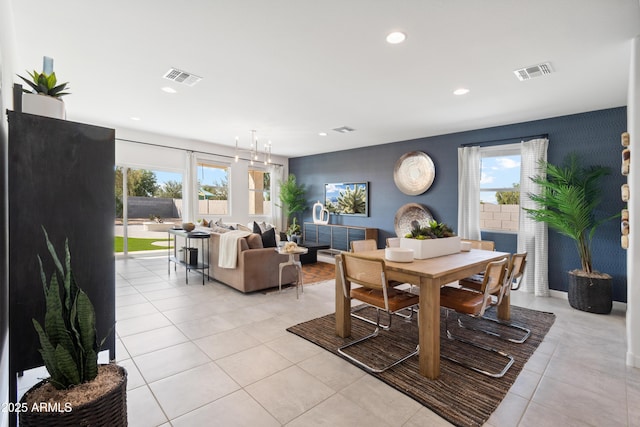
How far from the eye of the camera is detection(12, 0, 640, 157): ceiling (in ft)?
6.95

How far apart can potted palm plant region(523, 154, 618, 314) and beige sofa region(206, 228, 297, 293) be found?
3.56 meters

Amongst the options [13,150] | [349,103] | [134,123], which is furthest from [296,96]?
[134,123]

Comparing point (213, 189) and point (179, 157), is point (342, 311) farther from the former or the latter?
point (179, 157)

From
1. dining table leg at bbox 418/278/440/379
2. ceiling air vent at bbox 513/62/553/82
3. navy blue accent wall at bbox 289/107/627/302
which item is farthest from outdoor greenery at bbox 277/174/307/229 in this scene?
dining table leg at bbox 418/278/440/379

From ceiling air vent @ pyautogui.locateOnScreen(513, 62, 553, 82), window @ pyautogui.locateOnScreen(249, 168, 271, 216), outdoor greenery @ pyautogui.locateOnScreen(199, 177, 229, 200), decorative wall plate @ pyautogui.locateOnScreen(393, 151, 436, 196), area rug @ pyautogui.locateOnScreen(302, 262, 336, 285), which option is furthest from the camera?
window @ pyautogui.locateOnScreen(249, 168, 271, 216)

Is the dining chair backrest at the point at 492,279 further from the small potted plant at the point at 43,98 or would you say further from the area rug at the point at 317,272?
the small potted plant at the point at 43,98

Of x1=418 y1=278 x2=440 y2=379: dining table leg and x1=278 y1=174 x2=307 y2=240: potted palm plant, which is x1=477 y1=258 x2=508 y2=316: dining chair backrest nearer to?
x1=418 y1=278 x2=440 y2=379: dining table leg

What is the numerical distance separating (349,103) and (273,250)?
89.1 inches

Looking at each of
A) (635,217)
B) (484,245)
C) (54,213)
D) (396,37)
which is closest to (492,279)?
(635,217)

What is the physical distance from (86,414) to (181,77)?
316 centimetres

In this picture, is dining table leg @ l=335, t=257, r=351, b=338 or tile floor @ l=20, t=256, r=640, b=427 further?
dining table leg @ l=335, t=257, r=351, b=338

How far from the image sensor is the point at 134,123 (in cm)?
526

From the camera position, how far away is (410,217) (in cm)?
605

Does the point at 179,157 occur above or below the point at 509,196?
above
